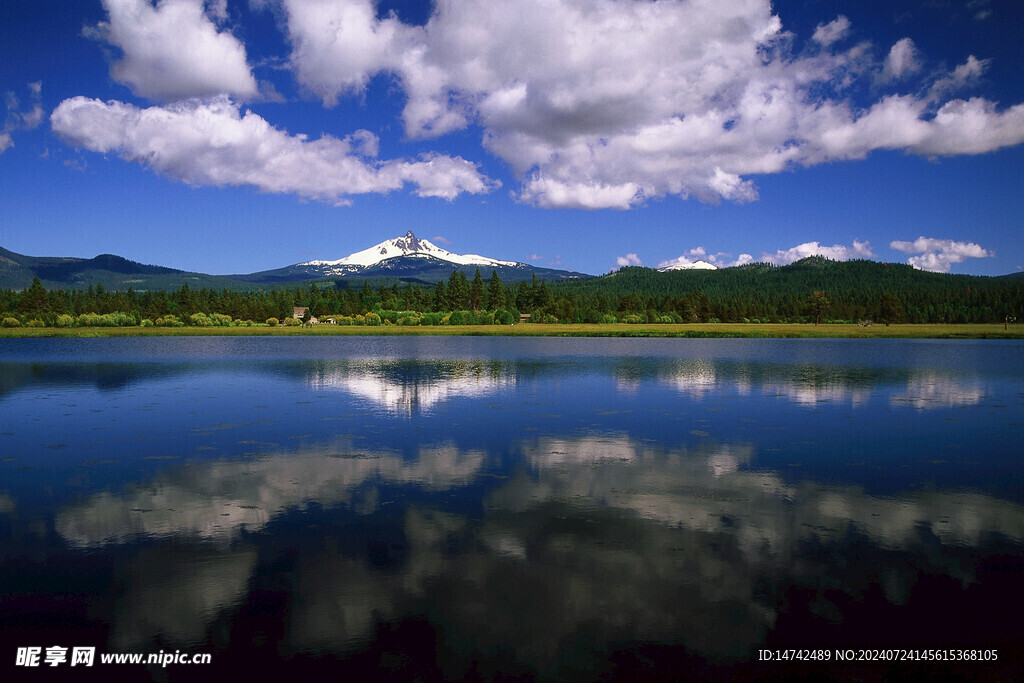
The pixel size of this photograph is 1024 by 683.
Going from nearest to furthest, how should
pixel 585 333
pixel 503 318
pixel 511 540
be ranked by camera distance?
1. pixel 511 540
2. pixel 585 333
3. pixel 503 318

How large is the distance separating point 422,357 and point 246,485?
5182cm

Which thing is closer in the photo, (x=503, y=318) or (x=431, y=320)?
(x=431, y=320)

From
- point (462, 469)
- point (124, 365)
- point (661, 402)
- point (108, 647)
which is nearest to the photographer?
point (108, 647)

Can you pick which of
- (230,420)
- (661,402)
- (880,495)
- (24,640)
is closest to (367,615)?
(24,640)

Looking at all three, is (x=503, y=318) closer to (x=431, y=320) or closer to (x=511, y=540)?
(x=431, y=320)

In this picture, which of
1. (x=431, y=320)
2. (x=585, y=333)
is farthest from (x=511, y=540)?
(x=431, y=320)

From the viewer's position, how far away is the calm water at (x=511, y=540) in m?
8.91

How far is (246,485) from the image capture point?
1680 centimetres

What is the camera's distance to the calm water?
29.2 feet

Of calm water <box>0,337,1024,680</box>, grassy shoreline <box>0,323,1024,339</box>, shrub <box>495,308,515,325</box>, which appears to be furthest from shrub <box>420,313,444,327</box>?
calm water <box>0,337,1024,680</box>

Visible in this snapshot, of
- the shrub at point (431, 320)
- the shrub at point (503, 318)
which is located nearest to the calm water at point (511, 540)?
the shrub at point (431, 320)

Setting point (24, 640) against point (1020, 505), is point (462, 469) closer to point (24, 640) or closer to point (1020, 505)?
point (24, 640)

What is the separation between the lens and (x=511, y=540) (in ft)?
41.1

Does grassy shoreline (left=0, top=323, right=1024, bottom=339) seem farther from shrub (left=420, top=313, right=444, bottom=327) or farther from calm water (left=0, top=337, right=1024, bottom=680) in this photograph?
calm water (left=0, top=337, right=1024, bottom=680)
